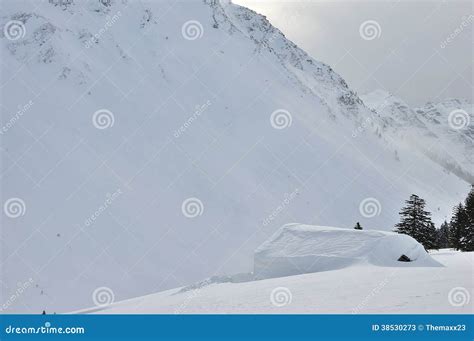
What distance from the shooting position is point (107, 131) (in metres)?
67.6

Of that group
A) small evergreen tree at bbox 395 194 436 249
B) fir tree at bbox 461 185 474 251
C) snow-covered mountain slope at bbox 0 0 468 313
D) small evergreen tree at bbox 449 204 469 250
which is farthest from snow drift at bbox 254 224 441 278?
snow-covered mountain slope at bbox 0 0 468 313

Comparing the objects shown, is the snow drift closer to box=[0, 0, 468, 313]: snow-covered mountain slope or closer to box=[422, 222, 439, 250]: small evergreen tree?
box=[422, 222, 439, 250]: small evergreen tree

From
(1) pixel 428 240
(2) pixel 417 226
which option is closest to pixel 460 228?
(1) pixel 428 240

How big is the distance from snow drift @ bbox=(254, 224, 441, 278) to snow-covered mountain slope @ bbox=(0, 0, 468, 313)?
63.4 feet

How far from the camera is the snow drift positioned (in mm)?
18703

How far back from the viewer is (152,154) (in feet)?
222

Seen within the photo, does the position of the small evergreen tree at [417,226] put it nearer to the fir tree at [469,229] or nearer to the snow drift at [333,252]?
the fir tree at [469,229]

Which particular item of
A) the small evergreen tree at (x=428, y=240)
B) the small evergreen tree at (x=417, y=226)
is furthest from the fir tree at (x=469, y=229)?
the small evergreen tree at (x=417, y=226)

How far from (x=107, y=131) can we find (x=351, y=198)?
47.1 meters

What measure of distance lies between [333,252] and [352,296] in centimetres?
787

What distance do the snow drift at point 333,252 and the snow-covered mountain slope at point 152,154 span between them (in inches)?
761

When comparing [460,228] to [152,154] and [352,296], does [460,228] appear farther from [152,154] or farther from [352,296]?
[152,154]
